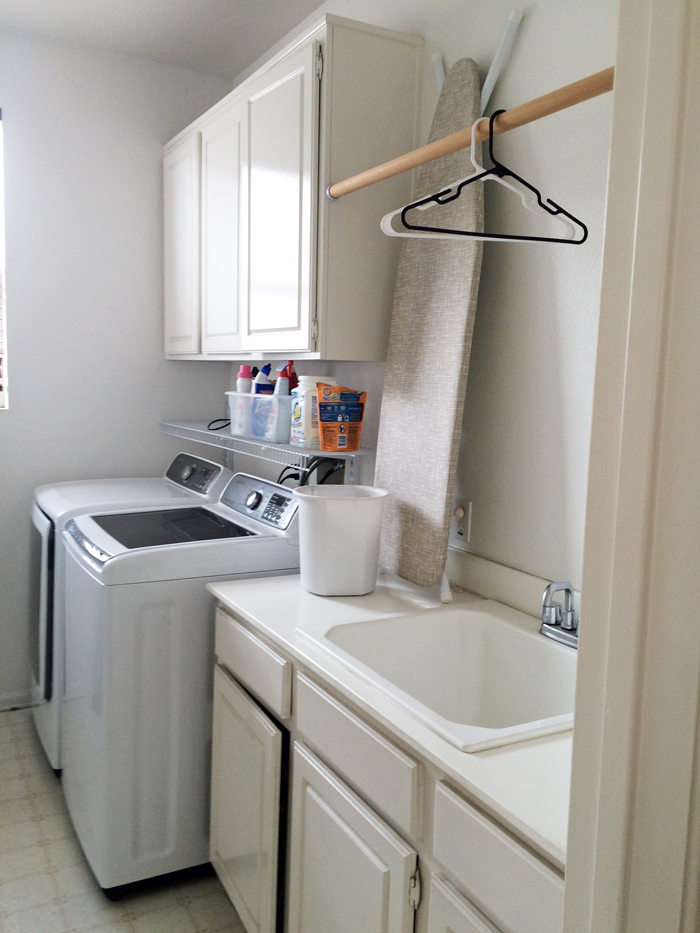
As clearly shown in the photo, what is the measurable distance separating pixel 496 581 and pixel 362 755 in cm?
69

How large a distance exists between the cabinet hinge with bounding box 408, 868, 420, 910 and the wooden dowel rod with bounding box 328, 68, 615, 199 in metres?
1.24

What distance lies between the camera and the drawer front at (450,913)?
104cm

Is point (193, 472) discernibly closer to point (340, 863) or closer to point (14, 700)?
point (14, 700)

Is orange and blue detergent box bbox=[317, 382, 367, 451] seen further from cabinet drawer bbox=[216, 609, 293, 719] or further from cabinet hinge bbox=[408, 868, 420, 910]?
cabinet hinge bbox=[408, 868, 420, 910]

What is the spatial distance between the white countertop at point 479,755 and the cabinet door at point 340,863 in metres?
0.19

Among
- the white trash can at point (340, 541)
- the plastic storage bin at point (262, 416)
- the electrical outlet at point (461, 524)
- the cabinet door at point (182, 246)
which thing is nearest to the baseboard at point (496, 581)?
the electrical outlet at point (461, 524)

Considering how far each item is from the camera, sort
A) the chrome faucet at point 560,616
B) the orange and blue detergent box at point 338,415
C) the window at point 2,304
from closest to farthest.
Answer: the chrome faucet at point 560,616 < the orange and blue detergent box at point 338,415 < the window at point 2,304

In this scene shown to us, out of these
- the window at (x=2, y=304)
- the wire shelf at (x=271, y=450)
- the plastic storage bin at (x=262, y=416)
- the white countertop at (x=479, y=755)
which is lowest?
the white countertop at (x=479, y=755)

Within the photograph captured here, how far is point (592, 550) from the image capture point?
0.66 meters

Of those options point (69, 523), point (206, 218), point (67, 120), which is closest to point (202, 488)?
point (69, 523)

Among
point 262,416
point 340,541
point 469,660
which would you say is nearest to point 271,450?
point 262,416

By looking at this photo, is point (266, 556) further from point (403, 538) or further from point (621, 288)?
point (621, 288)

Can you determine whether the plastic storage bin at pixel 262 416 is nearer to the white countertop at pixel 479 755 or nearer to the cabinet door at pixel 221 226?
the cabinet door at pixel 221 226

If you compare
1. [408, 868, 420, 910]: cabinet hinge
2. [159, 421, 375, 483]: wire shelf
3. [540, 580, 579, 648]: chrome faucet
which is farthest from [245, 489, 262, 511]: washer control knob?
[408, 868, 420, 910]: cabinet hinge
